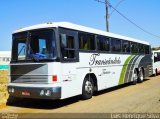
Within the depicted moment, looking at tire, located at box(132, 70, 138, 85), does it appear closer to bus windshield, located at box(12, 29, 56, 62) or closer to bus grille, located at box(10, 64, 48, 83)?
bus windshield, located at box(12, 29, 56, 62)

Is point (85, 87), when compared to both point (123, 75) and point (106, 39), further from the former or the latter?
point (123, 75)

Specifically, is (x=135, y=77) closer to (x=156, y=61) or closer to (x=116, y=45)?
(x=116, y=45)

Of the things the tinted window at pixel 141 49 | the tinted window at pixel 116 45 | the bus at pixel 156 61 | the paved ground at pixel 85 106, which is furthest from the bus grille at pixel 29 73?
the bus at pixel 156 61

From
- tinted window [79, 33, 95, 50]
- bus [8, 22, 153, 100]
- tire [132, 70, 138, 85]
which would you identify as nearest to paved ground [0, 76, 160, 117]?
bus [8, 22, 153, 100]

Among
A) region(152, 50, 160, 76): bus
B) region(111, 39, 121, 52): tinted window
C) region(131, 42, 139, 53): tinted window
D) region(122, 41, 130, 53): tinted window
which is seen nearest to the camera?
region(111, 39, 121, 52): tinted window

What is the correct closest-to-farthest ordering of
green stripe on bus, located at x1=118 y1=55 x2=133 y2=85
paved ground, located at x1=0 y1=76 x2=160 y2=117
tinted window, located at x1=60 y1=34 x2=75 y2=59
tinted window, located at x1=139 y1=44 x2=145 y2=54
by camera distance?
paved ground, located at x1=0 y1=76 x2=160 y2=117 < tinted window, located at x1=60 y1=34 x2=75 y2=59 < green stripe on bus, located at x1=118 y1=55 x2=133 y2=85 < tinted window, located at x1=139 y1=44 x2=145 y2=54

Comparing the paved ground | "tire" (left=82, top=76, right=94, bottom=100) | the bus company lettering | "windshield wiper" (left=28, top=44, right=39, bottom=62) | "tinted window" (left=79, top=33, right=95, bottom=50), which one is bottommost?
the paved ground

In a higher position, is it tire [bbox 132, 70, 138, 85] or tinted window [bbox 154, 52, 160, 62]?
tinted window [bbox 154, 52, 160, 62]

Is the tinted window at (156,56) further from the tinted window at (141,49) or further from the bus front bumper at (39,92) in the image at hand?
the bus front bumper at (39,92)

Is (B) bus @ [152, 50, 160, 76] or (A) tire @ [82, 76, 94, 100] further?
(B) bus @ [152, 50, 160, 76]

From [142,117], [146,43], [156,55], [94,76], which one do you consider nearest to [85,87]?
[94,76]

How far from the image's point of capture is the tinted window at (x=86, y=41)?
42.1ft

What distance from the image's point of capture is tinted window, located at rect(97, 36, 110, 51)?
14.5m

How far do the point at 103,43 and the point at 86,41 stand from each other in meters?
1.95
